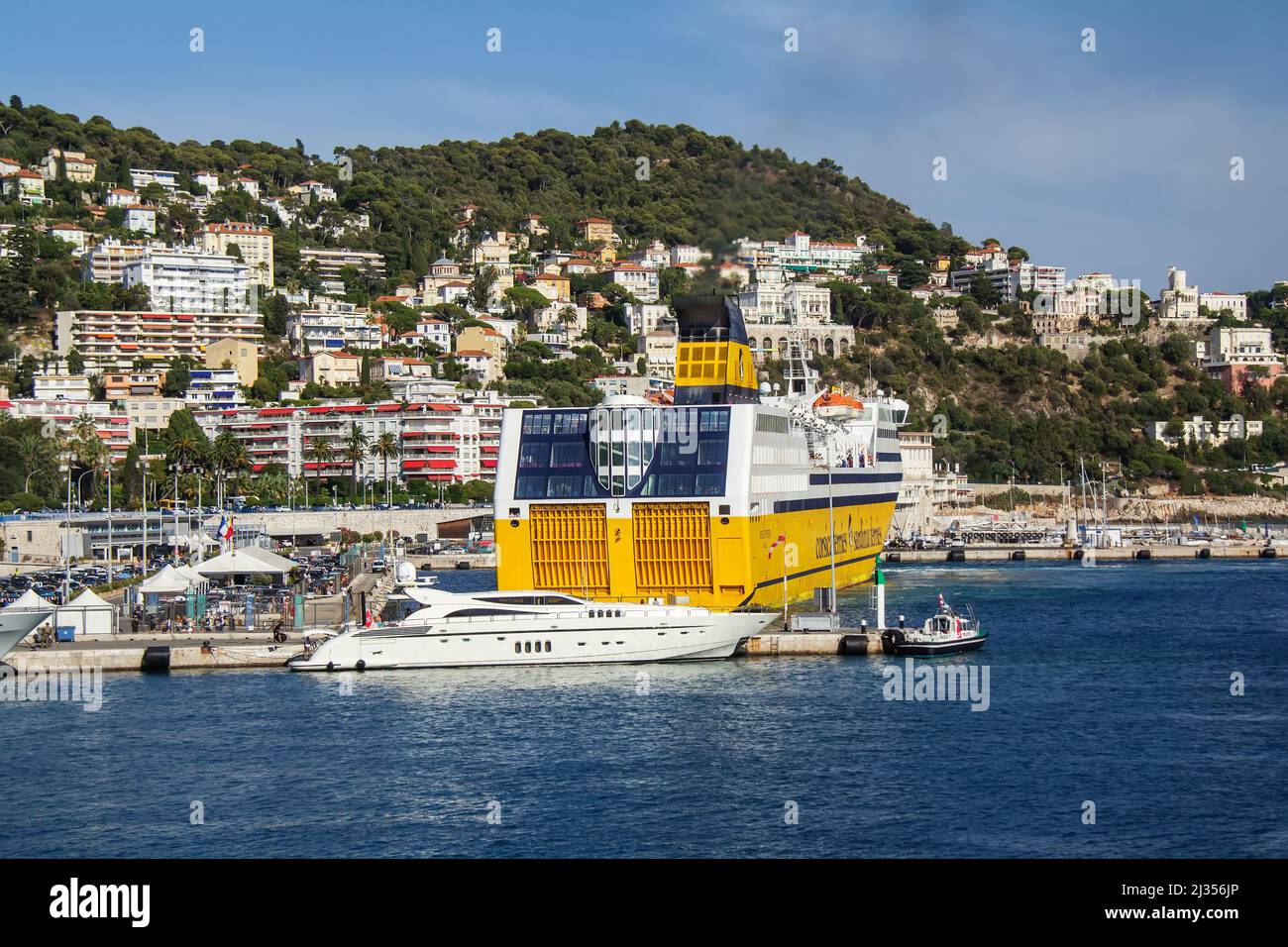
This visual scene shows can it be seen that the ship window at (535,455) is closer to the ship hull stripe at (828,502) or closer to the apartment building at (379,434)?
the ship hull stripe at (828,502)

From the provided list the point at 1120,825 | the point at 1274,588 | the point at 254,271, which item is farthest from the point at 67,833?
the point at 254,271

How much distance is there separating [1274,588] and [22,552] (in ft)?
217

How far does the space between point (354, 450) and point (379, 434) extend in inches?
335

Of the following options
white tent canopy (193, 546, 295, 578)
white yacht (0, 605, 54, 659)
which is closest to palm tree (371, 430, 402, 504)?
white tent canopy (193, 546, 295, 578)

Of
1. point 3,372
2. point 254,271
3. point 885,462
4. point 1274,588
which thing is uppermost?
point 254,271

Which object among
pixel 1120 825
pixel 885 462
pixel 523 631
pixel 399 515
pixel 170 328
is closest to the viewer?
pixel 1120 825

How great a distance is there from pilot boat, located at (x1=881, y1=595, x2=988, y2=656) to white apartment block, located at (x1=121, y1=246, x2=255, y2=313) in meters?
127

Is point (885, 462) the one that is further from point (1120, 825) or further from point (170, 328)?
point (170, 328)

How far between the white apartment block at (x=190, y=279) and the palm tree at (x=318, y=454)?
3887cm

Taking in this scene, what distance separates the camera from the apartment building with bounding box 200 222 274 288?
179 m

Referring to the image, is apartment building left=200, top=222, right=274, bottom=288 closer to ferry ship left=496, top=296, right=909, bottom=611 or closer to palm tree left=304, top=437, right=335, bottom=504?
palm tree left=304, top=437, right=335, bottom=504

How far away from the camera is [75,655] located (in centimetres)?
4600

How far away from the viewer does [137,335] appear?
153m

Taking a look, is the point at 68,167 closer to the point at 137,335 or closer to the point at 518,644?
the point at 137,335
